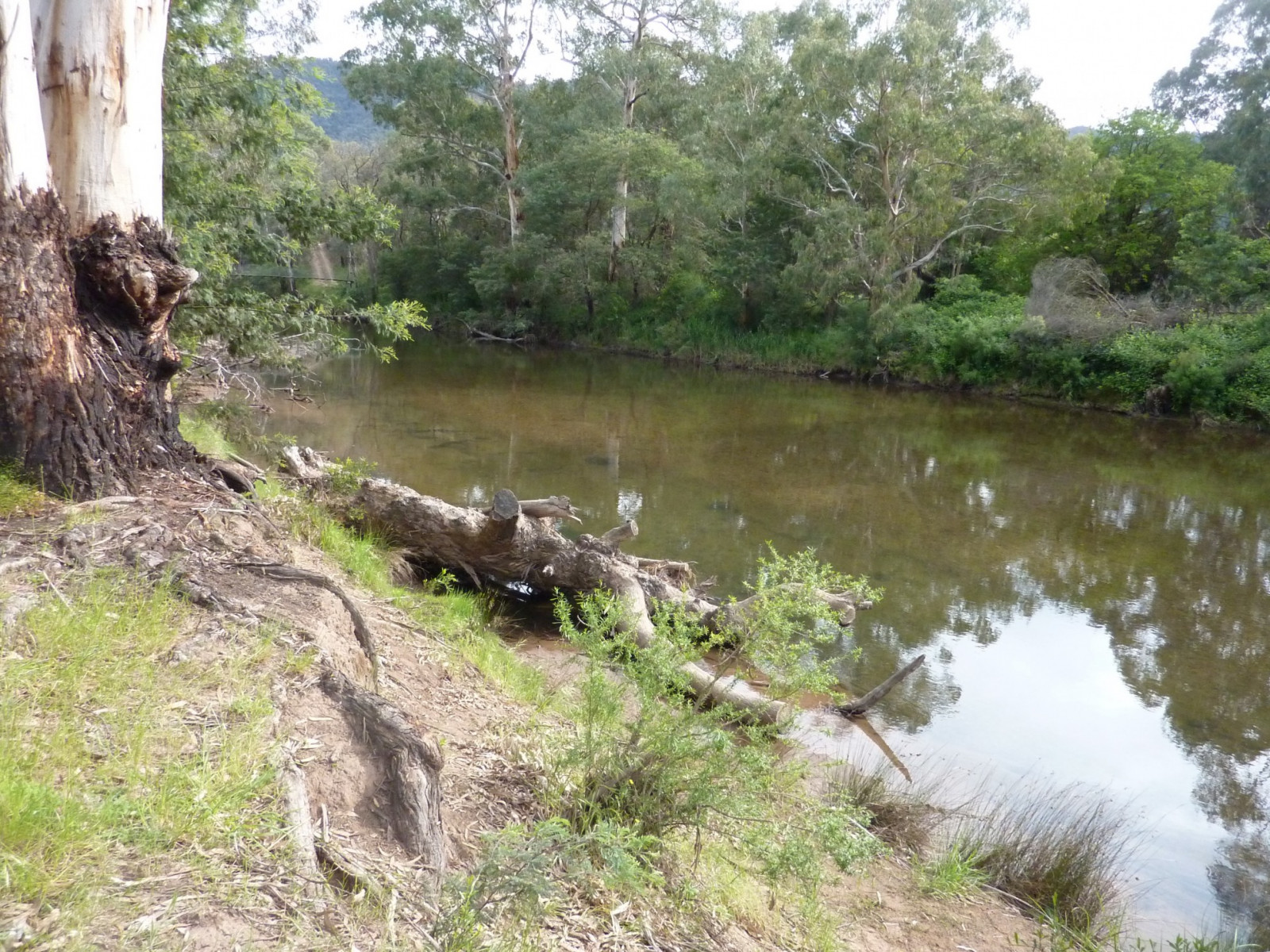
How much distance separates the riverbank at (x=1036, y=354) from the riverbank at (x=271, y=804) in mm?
17596

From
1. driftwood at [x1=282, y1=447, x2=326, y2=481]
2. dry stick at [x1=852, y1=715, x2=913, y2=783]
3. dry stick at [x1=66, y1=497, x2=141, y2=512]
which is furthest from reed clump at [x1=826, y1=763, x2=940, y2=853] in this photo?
driftwood at [x1=282, y1=447, x2=326, y2=481]

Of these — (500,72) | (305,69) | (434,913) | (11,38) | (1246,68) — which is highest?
(1246,68)

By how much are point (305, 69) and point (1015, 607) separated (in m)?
8.70

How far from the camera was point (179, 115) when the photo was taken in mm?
8219

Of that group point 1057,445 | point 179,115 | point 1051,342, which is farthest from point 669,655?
point 1051,342

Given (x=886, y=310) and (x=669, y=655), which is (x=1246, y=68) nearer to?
(x=886, y=310)

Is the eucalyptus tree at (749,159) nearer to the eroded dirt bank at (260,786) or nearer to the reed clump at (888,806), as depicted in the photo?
the reed clump at (888,806)

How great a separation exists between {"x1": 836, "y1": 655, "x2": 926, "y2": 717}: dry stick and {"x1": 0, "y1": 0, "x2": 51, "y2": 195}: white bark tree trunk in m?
5.19

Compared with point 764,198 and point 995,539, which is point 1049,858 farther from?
point 764,198

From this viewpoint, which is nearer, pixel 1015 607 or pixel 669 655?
pixel 669 655

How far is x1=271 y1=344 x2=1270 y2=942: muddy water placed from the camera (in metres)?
5.62

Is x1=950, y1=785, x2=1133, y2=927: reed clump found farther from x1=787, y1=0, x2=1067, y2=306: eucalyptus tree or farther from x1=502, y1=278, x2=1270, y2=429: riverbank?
x1=787, y1=0, x2=1067, y2=306: eucalyptus tree

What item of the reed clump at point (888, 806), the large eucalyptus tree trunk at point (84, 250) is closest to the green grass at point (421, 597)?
the large eucalyptus tree trunk at point (84, 250)

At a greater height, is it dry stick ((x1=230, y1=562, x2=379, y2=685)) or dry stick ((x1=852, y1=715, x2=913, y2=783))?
dry stick ((x1=230, y1=562, x2=379, y2=685))
